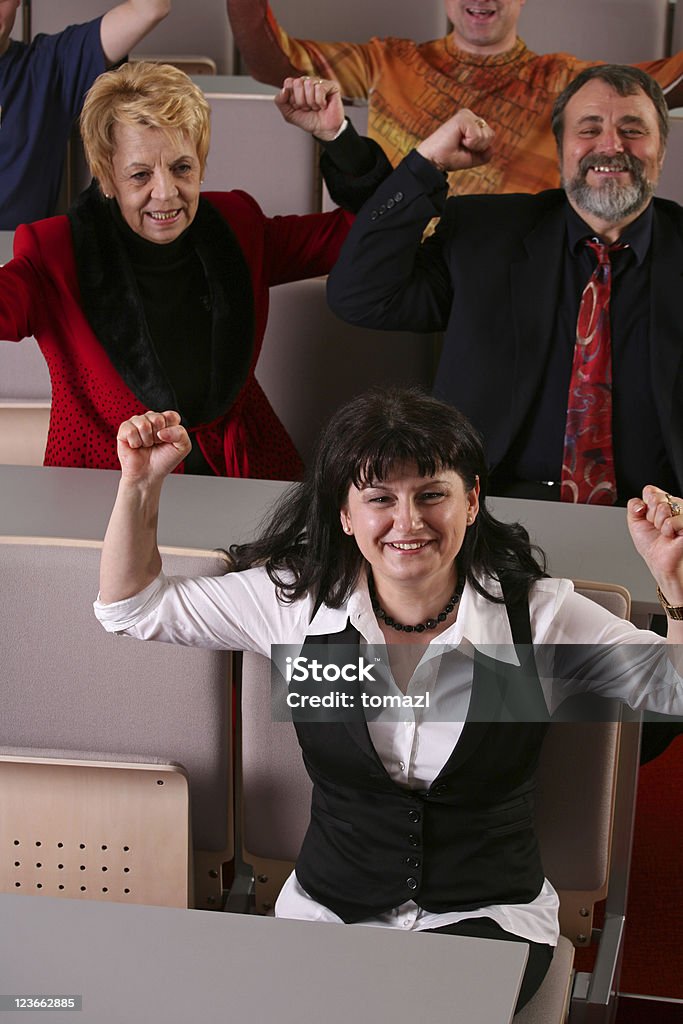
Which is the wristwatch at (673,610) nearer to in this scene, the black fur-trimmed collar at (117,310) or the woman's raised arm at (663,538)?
the woman's raised arm at (663,538)

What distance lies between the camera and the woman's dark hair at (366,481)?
144 cm

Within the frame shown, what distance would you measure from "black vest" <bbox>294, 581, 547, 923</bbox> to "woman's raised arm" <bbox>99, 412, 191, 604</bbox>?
9.8 inches

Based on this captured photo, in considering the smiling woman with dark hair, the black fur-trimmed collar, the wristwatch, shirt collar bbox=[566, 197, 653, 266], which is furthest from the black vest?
shirt collar bbox=[566, 197, 653, 266]

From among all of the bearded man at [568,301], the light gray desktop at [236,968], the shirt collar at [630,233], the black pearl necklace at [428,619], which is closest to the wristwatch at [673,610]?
the black pearl necklace at [428,619]

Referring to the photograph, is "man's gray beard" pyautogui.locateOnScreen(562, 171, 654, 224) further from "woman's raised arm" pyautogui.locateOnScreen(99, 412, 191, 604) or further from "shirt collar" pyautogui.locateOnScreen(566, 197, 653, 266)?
"woman's raised arm" pyautogui.locateOnScreen(99, 412, 191, 604)

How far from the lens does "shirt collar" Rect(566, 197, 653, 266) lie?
230 cm

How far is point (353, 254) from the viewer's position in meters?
2.29

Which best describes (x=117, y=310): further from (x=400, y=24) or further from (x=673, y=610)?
(x=400, y=24)

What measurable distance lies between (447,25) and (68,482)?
246 cm

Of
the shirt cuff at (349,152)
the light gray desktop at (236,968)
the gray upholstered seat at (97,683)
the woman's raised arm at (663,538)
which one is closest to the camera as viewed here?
the light gray desktop at (236,968)

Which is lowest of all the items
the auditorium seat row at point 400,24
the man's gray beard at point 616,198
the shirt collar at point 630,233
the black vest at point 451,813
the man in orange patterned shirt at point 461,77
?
the black vest at point 451,813

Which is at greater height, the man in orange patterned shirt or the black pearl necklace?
the man in orange patterned shirt

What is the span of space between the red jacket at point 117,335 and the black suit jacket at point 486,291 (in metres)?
0.20

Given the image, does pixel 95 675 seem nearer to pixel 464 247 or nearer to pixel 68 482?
pixel 68 482
